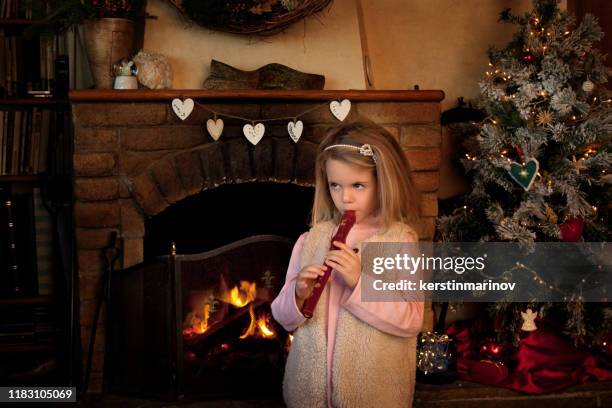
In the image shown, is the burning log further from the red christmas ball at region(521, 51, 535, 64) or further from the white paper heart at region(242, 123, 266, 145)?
the red christmas ball at region(521, 51, 535, 64)

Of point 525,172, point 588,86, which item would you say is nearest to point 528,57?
point 588,86

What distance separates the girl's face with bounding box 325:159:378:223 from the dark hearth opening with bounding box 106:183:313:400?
76 centimetres

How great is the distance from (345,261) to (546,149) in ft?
3.98

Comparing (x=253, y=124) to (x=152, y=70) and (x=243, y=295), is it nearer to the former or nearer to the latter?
(x=152, y=70)

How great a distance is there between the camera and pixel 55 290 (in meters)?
2.87

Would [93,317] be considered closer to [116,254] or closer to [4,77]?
[116,254]

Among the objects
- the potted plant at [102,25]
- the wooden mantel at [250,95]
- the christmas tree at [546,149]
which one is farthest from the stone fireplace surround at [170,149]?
the christmas tree at [546,149]

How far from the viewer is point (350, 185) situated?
1687 millimetres

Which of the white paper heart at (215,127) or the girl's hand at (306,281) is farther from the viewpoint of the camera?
the white paper heart at (215,127)

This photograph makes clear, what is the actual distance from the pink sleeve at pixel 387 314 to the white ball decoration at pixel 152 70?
1054 millimetres

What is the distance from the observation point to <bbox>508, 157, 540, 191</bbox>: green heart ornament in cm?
248

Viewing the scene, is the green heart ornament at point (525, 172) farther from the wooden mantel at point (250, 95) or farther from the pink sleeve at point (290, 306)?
the pink sleeve at point (290, 306)

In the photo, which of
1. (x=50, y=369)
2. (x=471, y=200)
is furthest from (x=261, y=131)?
(x=50, y=369)

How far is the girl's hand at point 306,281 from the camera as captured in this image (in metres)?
1.62
